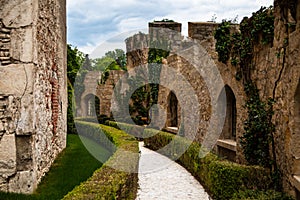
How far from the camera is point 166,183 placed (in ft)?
22.0

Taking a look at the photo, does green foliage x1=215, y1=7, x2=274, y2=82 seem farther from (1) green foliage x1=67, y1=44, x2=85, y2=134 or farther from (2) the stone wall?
(1) green foliage x1=67, y1=44, x2=85, y2=134

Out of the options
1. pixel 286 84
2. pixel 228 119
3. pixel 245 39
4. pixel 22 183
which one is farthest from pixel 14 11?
pixel 228 119

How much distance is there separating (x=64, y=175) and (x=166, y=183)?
6.50 feet

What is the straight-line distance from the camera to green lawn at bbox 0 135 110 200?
4891 millimetres

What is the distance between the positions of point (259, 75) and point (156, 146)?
660cm

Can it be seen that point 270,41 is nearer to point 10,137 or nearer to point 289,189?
point 289,189

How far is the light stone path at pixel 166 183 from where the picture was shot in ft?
18.9

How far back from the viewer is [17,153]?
4.99 metres

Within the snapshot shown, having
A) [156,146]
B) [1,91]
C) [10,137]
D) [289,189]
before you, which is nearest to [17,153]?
[10,137]

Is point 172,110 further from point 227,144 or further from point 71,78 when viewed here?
point 71,78

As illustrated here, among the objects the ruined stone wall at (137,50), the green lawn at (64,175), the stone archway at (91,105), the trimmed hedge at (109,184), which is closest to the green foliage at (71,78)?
the stone archway at (91,105)

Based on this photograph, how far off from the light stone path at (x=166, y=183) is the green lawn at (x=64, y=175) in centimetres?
111

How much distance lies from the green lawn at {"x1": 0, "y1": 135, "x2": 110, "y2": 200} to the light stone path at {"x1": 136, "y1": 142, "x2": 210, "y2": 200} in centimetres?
111

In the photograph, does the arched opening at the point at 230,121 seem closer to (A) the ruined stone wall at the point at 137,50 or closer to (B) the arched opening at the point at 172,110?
(B) the arched opening at the point at 172,110
